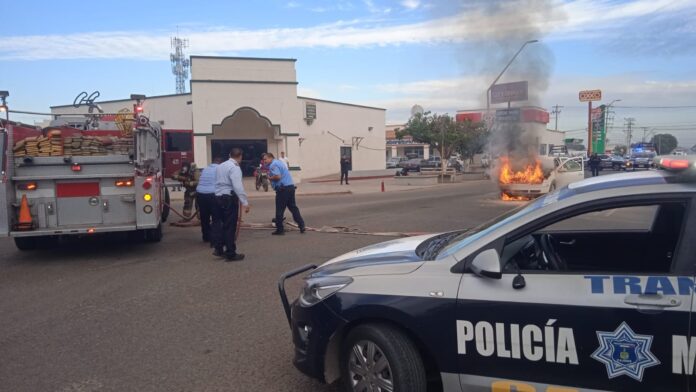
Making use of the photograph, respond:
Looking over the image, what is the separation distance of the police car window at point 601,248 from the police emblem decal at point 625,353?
14.9 inches

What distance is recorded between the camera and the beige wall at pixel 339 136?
3647 cm

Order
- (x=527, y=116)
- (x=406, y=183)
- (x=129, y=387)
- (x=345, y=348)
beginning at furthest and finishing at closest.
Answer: (x=406, y=183)
(x=527, y=116)
(x=129, y=387)
(x=345, y=348)

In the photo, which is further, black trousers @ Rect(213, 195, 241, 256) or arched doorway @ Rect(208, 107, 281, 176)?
arched doorway @ Rect(208, 107, 281, 176)

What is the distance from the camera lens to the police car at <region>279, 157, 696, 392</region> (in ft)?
8.80

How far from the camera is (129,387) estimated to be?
3.93 meters

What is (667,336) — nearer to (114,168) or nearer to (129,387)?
(129,387)

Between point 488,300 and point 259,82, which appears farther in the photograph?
point 259,82

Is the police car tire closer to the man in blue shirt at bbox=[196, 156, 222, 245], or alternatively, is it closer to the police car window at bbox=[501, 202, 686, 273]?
the police car window at bbox=[501, 202, 686, 273]

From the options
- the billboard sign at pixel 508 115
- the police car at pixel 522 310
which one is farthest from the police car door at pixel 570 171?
the police car at pixel 522 310

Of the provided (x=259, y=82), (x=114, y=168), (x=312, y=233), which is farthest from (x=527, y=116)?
(x=114, y=168)

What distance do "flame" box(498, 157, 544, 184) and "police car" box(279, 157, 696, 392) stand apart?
682 inches

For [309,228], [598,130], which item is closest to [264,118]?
[309,228]

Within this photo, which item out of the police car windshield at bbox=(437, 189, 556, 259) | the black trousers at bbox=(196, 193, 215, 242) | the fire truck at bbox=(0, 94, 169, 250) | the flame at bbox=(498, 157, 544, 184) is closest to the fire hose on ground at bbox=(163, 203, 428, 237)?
the black trousers at bbox=(196, 193, 215, 242)

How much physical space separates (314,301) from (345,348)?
356 mm
